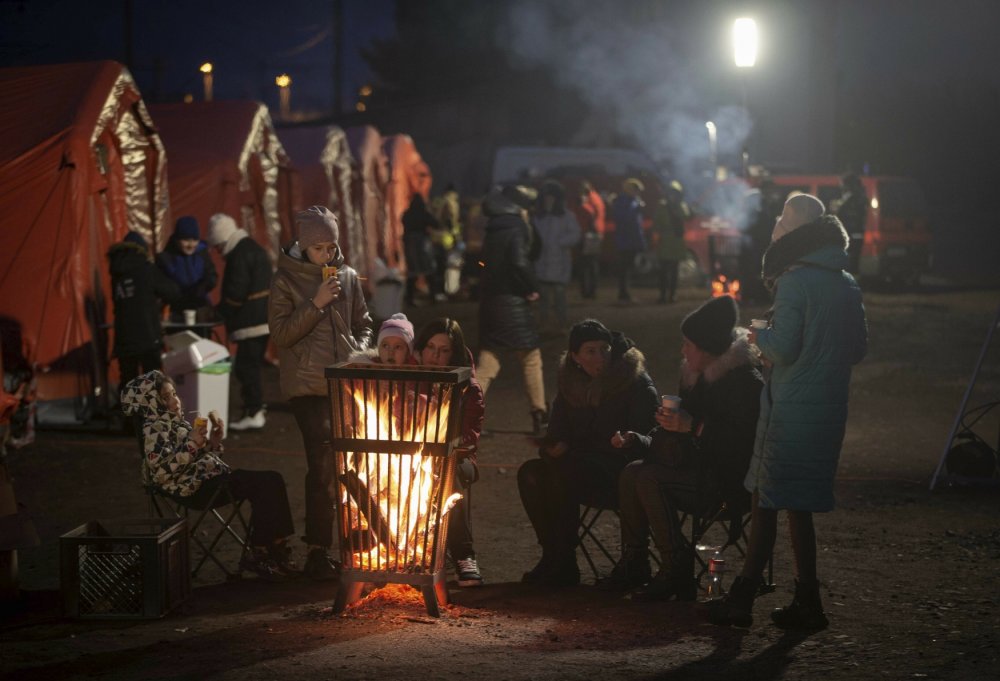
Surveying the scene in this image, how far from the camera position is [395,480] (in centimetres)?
602

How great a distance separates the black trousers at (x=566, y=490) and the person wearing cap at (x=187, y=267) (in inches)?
254

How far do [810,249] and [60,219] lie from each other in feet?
26.5

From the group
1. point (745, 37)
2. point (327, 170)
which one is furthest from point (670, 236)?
point (327, 170)

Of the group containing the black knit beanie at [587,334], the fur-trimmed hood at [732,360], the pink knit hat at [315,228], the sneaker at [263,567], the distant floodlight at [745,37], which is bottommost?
the sneaker at [263,567]

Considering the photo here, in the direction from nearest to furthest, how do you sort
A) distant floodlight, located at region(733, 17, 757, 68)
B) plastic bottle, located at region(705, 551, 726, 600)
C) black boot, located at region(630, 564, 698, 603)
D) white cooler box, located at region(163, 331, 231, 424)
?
black boot, located at region(630, 564, 698, 603), plastic bottle, located at region(705, 551, 726, 600), white cooler box, located at region(163, 331, 231, 424), distant floodlight, located at region(733, 17, 757, 68)

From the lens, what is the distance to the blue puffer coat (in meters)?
5.88

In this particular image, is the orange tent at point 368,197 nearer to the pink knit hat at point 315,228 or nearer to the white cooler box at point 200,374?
the white cooler box at point 200,374

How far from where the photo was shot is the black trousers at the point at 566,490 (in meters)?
6.84

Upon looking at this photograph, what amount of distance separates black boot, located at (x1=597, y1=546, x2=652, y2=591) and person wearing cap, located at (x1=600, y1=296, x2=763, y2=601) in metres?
0.12

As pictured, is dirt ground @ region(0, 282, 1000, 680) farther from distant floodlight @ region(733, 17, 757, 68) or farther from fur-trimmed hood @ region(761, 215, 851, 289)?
distant floodlight @ region(733, 17, 757, 68)

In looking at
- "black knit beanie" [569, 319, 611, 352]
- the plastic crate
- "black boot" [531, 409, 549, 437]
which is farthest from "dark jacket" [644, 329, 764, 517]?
Result: "black boot" [531, 409, 549, 437]

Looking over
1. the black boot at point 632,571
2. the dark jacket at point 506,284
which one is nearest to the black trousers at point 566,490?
the black boot at point 632,571

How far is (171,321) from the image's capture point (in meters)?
12.7

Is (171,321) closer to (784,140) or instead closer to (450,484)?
(450,484)
